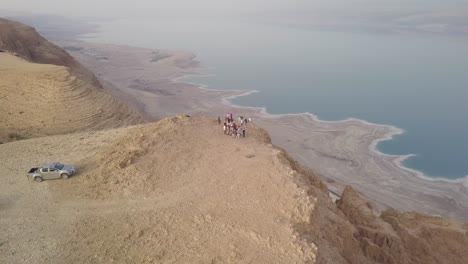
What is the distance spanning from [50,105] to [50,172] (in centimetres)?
1726

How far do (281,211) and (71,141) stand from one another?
14949mm

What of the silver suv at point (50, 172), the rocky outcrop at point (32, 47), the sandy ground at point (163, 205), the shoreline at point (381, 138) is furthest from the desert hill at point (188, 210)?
the rocky outcrop at point (32, 47)

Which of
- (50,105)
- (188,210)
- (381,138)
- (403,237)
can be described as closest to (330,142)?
(381,138)

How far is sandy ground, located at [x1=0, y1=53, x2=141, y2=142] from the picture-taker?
31.5 metres

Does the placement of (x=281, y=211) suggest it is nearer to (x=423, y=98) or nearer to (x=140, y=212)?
(x=140, y=212)

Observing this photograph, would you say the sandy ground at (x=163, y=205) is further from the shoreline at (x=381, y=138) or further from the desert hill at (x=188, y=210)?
the shoreline at (x=381, y=138)

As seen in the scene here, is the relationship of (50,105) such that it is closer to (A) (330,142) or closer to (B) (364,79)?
(A) (330,142)

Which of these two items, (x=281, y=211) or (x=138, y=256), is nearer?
(x=138, y=256)

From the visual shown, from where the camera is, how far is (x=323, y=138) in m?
49.3

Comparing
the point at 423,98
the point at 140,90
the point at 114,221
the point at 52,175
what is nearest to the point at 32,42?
the point at 140,90

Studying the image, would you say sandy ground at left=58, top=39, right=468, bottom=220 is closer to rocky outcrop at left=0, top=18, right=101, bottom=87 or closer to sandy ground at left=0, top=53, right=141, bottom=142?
rocky outcrop at left=0, top=18, right=101, bottom=87

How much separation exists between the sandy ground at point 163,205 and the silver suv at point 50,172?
28 cm

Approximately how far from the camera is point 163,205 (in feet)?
49.9

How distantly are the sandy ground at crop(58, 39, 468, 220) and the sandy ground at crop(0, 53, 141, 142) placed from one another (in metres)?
19.9
